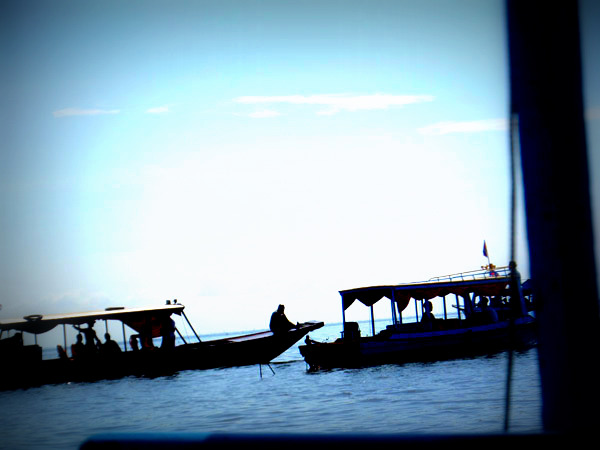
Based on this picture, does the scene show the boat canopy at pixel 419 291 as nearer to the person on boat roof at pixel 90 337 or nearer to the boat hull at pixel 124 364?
the boat hull at pixel 124 364

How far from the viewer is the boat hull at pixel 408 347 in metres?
25.4

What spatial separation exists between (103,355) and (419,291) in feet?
43.0

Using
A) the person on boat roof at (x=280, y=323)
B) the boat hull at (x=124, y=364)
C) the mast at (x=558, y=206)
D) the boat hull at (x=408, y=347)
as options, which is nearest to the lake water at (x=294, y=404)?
the boat hull at (x=408, y=347)

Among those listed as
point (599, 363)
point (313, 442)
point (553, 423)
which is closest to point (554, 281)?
point (599, 363)

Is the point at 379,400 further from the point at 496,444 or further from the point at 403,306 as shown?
the point at 496,444

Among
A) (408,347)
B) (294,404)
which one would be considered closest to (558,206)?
(294,404)

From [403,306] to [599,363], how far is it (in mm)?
24325

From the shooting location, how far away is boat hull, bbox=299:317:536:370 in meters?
25.4

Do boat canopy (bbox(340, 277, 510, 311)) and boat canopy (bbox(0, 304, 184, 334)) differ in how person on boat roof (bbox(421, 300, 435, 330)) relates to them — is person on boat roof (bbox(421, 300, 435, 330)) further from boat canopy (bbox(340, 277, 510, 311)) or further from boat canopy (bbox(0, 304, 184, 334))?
boat canopy (bbox(0, 304, 184, 334))

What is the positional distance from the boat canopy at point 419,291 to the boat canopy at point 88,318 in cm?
769

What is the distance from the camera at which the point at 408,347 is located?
2562 centimetres

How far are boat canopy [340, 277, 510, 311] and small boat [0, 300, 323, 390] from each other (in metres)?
2.68

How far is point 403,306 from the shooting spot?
86.6 feet

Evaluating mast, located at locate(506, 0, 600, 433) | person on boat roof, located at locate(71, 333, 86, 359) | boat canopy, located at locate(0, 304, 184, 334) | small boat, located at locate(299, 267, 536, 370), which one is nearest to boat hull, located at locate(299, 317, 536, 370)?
small boat, located at locate(299, 267, 536, 370)
